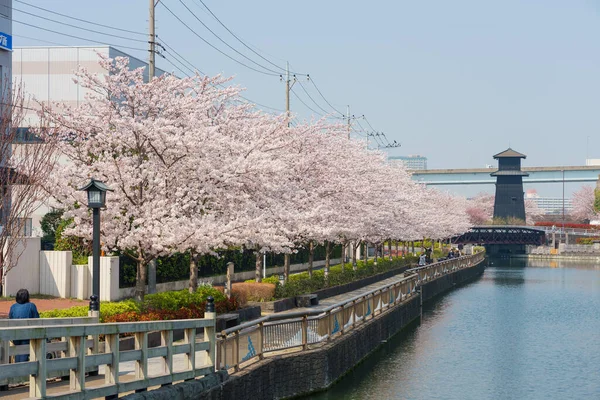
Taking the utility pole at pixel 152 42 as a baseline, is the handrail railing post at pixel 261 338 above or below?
below

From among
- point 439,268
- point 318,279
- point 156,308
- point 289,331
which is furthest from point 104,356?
point 439,268

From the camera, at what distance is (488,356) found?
111 feet

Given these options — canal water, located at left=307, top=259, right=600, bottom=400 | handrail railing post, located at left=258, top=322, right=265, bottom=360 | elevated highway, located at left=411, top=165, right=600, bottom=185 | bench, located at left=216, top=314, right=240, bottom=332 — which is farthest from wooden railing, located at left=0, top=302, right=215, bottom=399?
elevated highway, located at left=411, top=165, right=600, bottom=185

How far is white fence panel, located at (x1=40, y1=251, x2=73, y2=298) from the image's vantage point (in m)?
33.7

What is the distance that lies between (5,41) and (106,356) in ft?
111

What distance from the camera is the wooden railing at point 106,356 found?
1267cm

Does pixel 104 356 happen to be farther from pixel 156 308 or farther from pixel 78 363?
pixel 156 308

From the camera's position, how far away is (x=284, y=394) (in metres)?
22.1

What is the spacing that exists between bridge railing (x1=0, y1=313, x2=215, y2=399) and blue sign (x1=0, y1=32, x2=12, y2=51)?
30.5 metres

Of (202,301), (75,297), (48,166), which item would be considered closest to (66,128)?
(48,166)

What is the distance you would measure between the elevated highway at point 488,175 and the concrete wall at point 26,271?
468ft

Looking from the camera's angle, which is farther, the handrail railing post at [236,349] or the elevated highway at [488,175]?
the elevated highway at [488,175]

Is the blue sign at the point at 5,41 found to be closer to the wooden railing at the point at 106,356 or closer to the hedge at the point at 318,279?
the hedge at the point at 318,279

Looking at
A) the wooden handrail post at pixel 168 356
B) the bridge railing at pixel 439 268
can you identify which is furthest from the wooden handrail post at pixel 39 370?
the bridge railing at pixel 439 268
